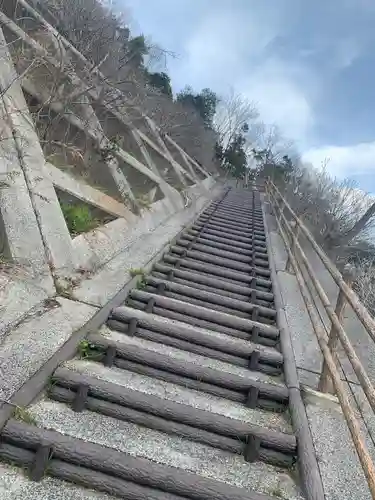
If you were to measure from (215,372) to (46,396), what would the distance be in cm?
108

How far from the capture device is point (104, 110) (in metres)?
8.46

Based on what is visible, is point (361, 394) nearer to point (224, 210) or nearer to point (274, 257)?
point (274, 257)

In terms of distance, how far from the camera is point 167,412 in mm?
2648

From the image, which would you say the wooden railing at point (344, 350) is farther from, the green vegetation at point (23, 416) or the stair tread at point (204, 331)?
the green vegetation at point (23, 416)

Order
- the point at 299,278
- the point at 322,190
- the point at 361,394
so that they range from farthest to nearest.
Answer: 1. the point at 322,190
2. the point at 299,278
3. the point at 361,394

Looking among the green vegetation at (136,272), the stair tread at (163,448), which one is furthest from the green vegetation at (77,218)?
the stair tread at (163,448)

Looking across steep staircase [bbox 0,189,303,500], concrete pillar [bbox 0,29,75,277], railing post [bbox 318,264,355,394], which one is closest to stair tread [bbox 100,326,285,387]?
steep staircase [bbox 0,189,303,500]

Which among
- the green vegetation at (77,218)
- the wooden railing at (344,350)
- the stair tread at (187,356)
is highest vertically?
the wooden railing at (344,350)

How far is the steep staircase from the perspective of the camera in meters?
2.16

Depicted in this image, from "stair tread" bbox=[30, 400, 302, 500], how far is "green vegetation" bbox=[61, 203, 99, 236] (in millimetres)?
2777

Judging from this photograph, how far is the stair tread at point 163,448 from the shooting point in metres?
2.33

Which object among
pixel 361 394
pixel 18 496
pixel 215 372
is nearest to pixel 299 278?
pixel 361 394

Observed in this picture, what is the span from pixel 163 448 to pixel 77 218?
10.7 feet

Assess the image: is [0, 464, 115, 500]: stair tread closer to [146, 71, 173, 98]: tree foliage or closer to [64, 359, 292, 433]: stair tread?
[64, 359, 292, 433]: stair tread
